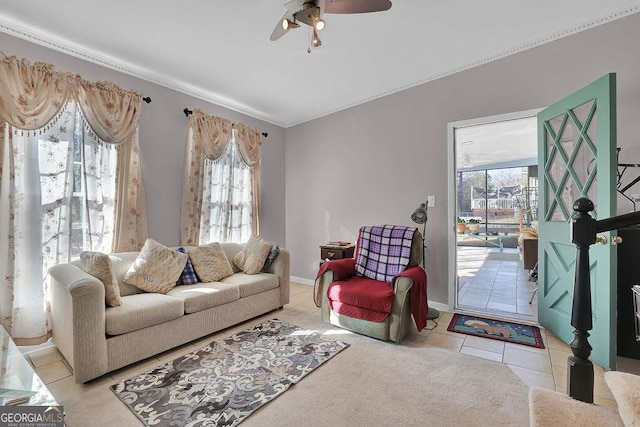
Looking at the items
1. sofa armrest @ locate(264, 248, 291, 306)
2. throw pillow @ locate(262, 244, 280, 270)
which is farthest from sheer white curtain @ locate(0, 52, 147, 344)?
sofa armrest @ locate(264, 248, 291, 306)

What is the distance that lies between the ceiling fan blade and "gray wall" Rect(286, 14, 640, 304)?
1921 millimetres

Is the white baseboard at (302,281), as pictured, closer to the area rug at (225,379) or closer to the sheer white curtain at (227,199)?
the sheer white curtain at (227,199)

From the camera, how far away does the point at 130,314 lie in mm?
2201

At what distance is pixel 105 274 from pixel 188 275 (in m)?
0.85

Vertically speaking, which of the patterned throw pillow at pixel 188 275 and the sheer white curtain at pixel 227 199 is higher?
the sheer white curtain at pixel 227 199

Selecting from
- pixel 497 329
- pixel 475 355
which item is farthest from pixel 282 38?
pixel 497 329

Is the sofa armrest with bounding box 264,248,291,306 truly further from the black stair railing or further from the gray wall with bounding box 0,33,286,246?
the black stair railing

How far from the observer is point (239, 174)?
163 inches

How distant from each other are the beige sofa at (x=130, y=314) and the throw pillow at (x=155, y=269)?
0.08m

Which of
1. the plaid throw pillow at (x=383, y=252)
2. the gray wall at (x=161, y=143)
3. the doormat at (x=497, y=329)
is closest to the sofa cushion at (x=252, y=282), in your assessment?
the gray wall at (x=161, y=143)

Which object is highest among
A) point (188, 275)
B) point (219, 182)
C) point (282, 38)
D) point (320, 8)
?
point (282, 38)

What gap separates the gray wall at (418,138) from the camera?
8.16ft

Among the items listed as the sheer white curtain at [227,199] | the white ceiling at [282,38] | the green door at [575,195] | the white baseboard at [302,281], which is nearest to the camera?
the green door at [575,195]

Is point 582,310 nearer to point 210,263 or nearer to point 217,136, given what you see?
point 210,263
